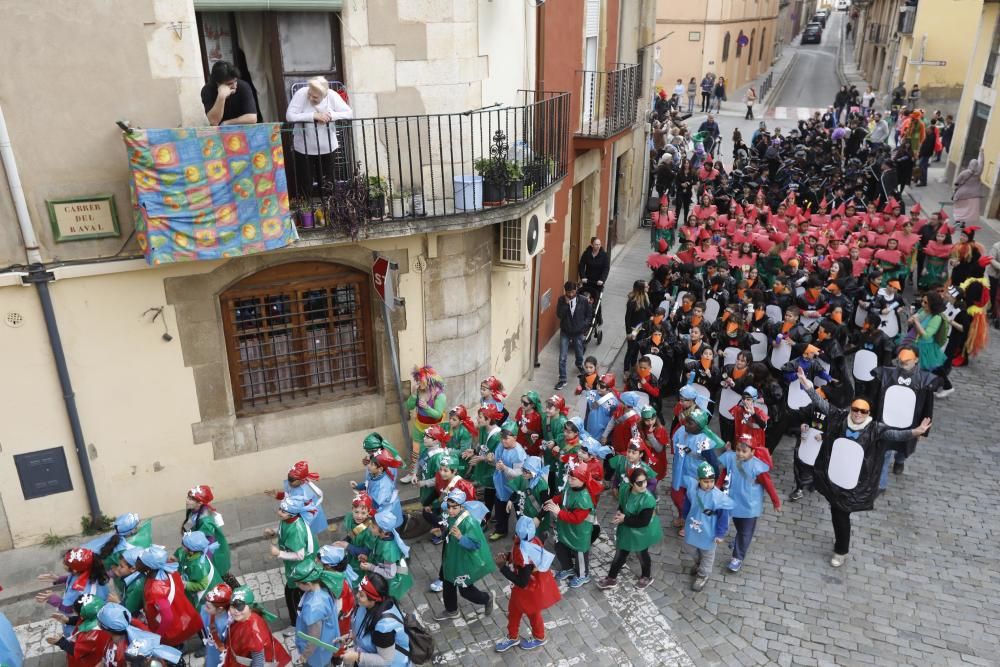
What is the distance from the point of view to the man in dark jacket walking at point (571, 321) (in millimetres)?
12945

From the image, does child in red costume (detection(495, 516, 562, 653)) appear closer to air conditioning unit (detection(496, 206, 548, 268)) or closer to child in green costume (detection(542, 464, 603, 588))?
child in green costume (detection(542, 464, 603, 588))

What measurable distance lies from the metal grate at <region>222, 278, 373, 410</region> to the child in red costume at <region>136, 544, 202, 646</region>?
3.24 m

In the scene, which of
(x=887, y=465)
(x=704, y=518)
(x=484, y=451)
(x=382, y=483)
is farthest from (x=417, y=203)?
(x=887, y=465)

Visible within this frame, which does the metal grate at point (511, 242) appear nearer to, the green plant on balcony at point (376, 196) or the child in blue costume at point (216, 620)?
the green plant on balcony at point (376, 196)

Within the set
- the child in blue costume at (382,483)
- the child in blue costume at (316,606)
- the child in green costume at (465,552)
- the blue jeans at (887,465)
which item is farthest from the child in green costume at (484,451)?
the blue jeans at (887,465)

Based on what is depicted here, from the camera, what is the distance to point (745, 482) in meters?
8.45

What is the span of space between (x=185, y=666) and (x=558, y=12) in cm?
1052

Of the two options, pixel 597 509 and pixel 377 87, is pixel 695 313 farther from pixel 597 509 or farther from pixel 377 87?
pixel 377 87

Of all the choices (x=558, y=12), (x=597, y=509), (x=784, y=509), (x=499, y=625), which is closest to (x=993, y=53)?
(x=558, y=12)

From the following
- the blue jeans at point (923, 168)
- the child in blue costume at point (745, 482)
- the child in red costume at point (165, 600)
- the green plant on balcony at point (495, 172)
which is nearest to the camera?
the child in red costume at point (165, 600)

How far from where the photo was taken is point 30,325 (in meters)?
8.39

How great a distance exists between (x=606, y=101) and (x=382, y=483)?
10.1 m

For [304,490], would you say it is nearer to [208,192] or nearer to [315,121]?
[208,192]

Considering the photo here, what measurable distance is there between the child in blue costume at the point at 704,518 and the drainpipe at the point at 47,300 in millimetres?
6695
